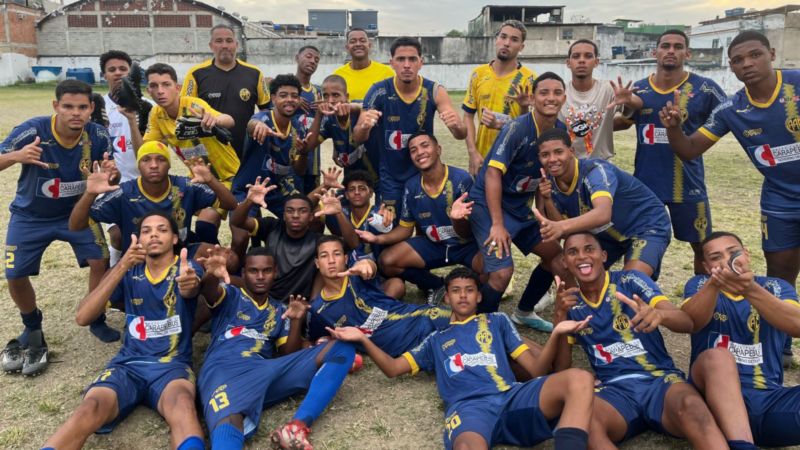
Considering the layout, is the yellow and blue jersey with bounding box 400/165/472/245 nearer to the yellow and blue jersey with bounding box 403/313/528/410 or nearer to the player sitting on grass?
the yellow and blue jersey with bounding box 403/313/528/410

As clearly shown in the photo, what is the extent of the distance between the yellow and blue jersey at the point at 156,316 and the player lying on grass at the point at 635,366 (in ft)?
8.89

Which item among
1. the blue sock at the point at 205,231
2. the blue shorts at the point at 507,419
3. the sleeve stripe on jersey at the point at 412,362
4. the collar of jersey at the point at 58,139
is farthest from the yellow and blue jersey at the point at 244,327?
the collar of jersey at the point at 58,139

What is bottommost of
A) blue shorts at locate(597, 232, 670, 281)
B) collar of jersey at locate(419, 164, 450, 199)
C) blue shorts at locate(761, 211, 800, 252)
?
blue shorts at locate(597, 232, 670, 281)

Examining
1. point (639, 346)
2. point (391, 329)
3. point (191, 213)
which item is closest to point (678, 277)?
point (639, 346)

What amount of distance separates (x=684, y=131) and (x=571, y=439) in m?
3.59

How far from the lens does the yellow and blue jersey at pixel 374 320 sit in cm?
464

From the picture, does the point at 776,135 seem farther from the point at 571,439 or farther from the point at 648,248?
the point at 571,439

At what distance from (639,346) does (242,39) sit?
39505 millimetres

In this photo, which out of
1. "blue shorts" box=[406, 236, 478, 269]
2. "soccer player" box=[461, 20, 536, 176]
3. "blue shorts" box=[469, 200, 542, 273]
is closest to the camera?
"blue shorts" box=[469, 200, 542, 273]

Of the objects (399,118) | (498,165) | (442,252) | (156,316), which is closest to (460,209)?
(498,165)

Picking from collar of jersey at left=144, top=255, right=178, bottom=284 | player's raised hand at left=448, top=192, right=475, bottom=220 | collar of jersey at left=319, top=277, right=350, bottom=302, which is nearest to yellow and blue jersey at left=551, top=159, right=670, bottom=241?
player's raised hand at left=448, top=192, right=475, bottom=220

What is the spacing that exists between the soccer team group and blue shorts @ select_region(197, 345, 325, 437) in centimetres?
2

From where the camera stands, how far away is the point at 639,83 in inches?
217

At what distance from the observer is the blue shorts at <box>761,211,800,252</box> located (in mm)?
4367
